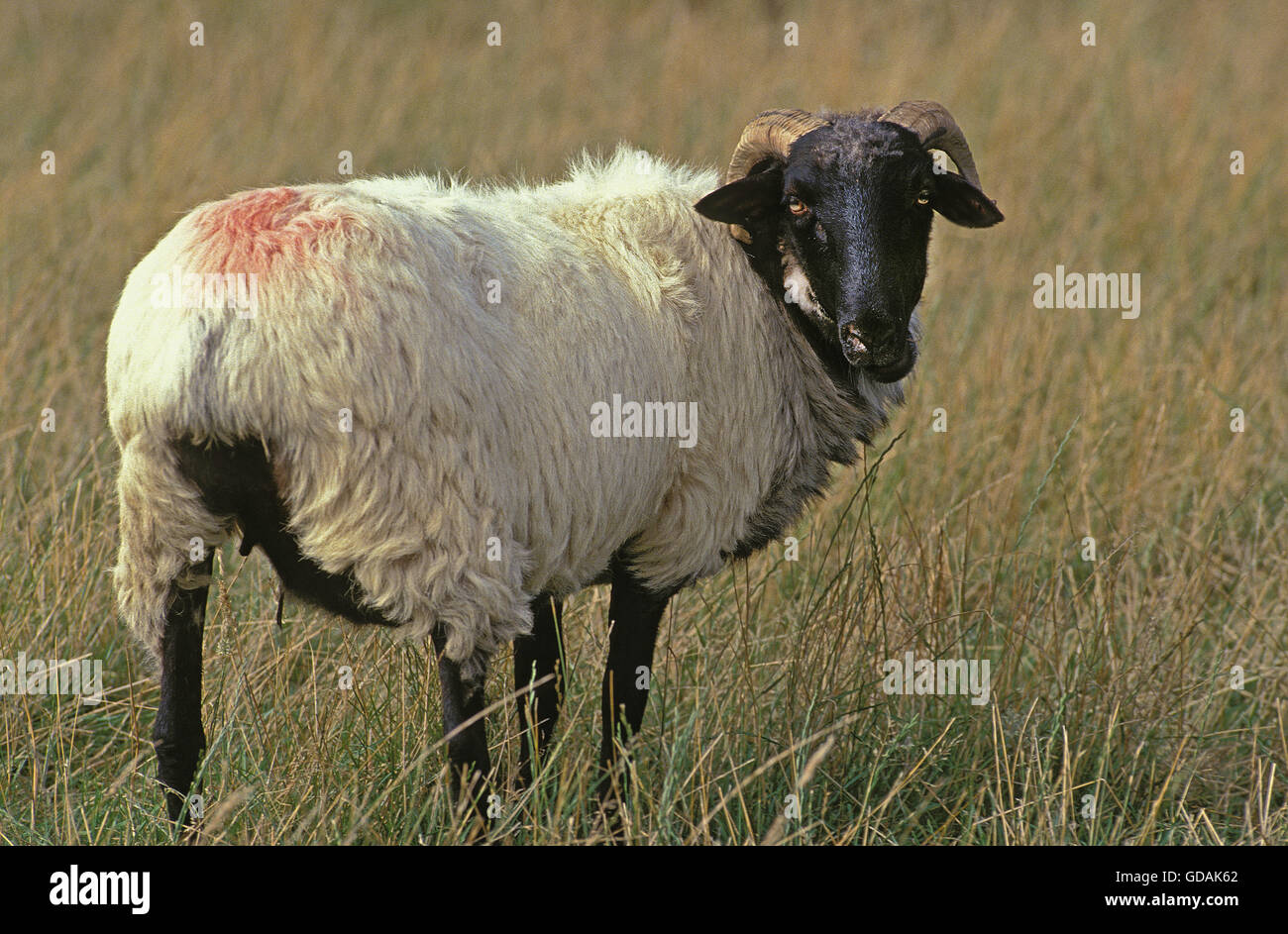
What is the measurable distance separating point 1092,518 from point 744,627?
2.44m

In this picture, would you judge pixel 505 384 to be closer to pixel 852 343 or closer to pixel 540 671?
pixel 852 343

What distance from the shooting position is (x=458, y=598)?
3207mm

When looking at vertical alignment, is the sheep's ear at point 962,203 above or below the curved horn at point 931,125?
below

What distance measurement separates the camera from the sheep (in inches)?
122

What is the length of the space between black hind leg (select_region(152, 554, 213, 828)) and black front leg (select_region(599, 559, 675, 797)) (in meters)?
1.20

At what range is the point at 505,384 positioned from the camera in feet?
10.9

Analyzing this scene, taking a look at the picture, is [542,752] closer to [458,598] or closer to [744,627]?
[744,627]

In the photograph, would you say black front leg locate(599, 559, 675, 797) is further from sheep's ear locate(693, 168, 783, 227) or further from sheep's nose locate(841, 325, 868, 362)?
sheep's ear locate(693, 168, 783, 227)

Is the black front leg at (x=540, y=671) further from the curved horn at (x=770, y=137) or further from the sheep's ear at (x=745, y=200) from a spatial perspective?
the curved horn at (x=770, y=137)

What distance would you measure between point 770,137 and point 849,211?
467 millimetres

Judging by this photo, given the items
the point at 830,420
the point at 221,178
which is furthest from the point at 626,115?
the point at 830,420

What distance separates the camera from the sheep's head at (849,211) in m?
3.88

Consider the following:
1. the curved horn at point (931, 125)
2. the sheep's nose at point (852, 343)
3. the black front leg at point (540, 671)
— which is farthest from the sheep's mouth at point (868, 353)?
the black front leg at point (540, 671)

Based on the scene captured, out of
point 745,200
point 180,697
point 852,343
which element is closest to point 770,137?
point 745,200
